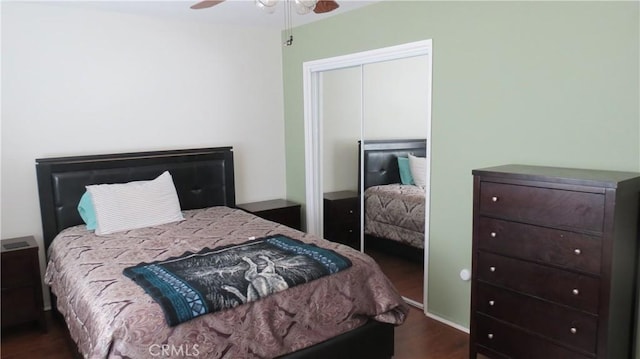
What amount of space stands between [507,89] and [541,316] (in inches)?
50.8

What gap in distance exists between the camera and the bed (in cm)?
200

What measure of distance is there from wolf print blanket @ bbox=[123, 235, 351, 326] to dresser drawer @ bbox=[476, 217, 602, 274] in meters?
0.78

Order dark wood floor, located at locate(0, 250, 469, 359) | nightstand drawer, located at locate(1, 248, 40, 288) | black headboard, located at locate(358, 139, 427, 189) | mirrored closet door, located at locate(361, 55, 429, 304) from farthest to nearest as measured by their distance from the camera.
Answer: black headboard, located at locate(358, 139, 427, 189) → mirrored closet door, located at locate(361, 55, 429, 304) → nightstand drawer, located at locate(1, 248, 40, 288) → dark wood floor, located at locate(0, 250, 469, 359)

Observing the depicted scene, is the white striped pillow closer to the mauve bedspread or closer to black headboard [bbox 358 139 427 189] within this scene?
the mauve bedspread

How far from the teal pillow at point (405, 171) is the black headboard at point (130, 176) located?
5.13 feet

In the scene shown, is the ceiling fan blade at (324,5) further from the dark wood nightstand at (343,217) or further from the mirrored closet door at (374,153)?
the dark wood nightstand at (343,217)

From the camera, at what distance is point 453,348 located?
295 centimetres

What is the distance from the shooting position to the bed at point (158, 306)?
200 centimetres

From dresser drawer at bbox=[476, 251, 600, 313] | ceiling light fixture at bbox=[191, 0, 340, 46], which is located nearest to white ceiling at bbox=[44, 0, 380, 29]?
ceiling light fixture at bbox=[191, 0, 340, 46]

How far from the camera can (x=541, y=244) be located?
2295mm

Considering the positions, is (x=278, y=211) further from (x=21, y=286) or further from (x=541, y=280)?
(x=541, y=280)

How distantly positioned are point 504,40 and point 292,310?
6.42ft

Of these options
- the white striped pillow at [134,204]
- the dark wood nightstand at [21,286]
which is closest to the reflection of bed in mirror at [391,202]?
the white striped pillow at [134,204]

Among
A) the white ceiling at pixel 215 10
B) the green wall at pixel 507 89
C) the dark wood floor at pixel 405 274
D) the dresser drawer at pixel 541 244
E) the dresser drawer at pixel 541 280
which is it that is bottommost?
the dark wood floor at pixel 405 274
